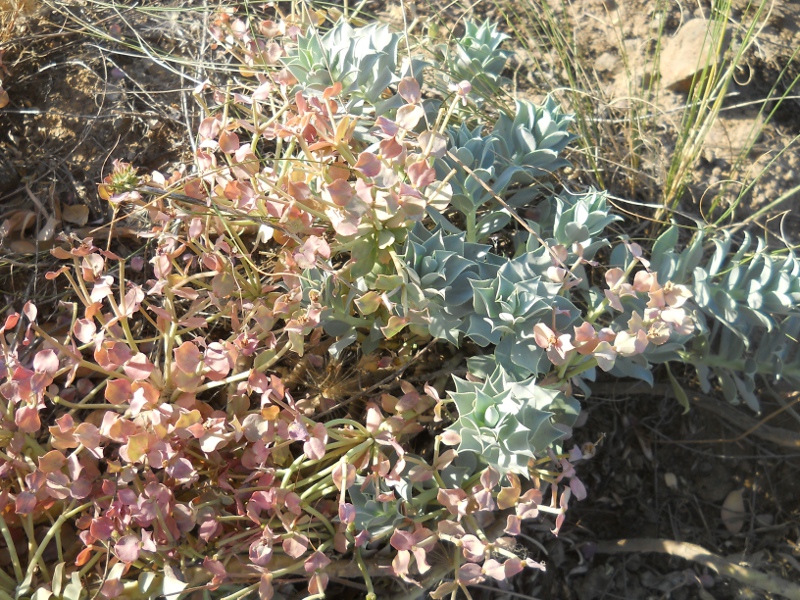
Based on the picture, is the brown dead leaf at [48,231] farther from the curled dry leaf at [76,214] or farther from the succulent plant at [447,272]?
the succulent plant at [447,272]

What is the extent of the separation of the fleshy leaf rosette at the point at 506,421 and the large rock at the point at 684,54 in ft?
3.35

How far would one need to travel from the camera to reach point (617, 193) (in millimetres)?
1562

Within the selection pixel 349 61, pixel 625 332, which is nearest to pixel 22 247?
pixel 349 61

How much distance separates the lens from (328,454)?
1151mm

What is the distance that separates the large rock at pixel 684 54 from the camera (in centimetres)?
166

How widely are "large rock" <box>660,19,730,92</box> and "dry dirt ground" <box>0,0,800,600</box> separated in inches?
3.1

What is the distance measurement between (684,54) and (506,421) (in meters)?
1.17

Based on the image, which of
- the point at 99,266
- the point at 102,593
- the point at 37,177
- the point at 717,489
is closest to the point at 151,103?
the point at 37,177

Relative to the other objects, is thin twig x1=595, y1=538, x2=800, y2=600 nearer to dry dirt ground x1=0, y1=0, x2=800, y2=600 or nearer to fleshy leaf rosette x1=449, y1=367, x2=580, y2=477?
dry dirt ground x1=0, y1=0, x2=800, y2=600

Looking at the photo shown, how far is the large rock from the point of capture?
1.66 metres

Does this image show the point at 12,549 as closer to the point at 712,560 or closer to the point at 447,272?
the point at 447,272

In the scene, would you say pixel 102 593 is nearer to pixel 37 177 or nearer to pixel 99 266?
pixel 99 266

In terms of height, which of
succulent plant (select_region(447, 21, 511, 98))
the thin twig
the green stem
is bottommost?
the thin twig

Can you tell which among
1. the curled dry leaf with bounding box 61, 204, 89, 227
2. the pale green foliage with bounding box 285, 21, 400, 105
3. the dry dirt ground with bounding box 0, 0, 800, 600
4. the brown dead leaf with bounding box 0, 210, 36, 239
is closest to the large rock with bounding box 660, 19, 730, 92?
the dry dirt ground with bounding box 0, 0, 800, 600
